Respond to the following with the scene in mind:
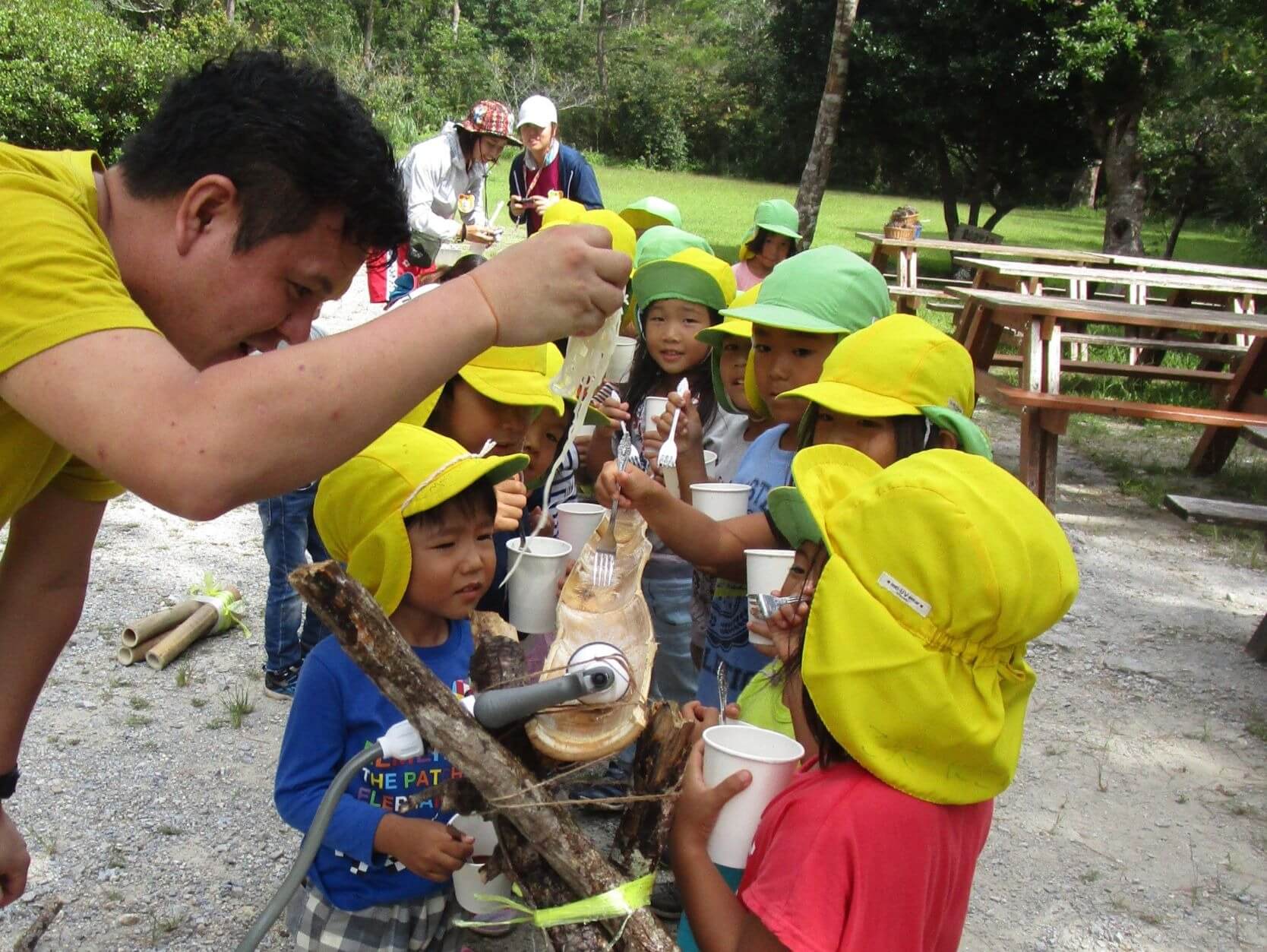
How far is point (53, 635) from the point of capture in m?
1.92

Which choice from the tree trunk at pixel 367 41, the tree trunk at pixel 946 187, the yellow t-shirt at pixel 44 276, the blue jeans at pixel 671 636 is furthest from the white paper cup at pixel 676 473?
the tree trunk at pixel 367 41

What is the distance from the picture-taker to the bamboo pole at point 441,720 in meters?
1.47

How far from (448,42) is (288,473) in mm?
48079

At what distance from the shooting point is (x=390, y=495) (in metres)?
2.32

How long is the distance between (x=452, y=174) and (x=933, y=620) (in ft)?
22.3

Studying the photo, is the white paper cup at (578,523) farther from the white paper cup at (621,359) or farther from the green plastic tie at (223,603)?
the green plastic tie at (223,603)

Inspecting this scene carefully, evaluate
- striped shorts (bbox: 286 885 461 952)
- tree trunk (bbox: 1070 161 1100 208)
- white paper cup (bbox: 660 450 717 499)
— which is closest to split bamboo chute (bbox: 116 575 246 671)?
white paper cup (bbox: 660 450 717 499)

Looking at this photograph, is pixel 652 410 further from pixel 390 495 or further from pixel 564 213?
pixel 564 213

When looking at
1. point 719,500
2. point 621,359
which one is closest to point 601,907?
point 719,500

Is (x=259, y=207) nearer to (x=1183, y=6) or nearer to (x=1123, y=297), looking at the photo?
(x=1123, y=297)

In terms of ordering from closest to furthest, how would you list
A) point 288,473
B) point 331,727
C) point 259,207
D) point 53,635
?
point 288,473 < point 259,207 < point 53,635 < point 331,727

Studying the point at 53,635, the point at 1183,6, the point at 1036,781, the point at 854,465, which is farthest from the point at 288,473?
the point at 1183,6

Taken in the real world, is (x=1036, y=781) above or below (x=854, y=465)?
below

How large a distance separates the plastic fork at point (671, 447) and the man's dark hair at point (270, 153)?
5.24ft
